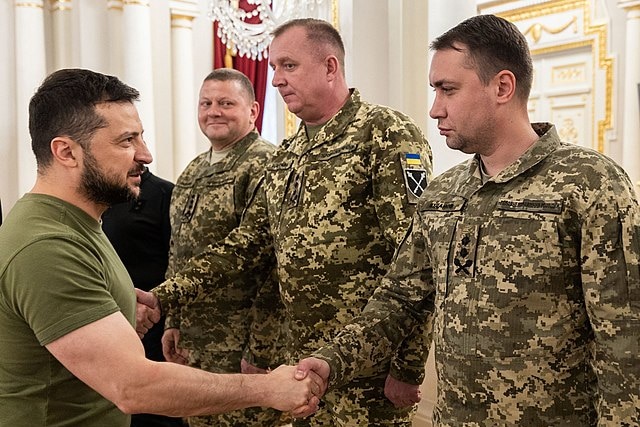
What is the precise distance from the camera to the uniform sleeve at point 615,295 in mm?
1515

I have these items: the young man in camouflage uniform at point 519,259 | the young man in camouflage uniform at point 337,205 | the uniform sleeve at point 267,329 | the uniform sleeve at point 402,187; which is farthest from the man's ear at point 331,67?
the uniform sleeve at point 267,329

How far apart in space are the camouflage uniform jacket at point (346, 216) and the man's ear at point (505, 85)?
54 cm

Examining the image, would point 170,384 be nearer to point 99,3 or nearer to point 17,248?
point 17,248

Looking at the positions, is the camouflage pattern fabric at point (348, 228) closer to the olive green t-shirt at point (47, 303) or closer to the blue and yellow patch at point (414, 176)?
the blue and yellow patch at point (414, 176)

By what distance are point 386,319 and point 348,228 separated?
1.44 ft

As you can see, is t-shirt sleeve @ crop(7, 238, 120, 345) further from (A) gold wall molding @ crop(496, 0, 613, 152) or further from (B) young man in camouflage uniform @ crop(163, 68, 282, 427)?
(A) gold wall molding @ crop(496, 0, 613, 152)

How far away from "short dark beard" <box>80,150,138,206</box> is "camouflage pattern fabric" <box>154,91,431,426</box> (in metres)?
0.77

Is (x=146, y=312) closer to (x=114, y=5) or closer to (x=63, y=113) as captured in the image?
(x=63, y=113)

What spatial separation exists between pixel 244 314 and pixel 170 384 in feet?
4.69

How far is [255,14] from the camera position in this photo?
4906mm

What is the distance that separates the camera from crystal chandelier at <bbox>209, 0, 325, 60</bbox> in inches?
195

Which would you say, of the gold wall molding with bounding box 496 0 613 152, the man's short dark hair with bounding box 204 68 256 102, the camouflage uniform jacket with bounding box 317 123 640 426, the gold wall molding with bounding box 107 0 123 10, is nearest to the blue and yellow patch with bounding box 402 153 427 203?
the camouflage uniform jacket with bounding box 317 123 640 426

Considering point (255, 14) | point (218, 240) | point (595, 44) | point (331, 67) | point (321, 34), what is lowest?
point (218, 240)

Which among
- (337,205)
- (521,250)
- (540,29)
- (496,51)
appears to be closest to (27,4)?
(540,29)
